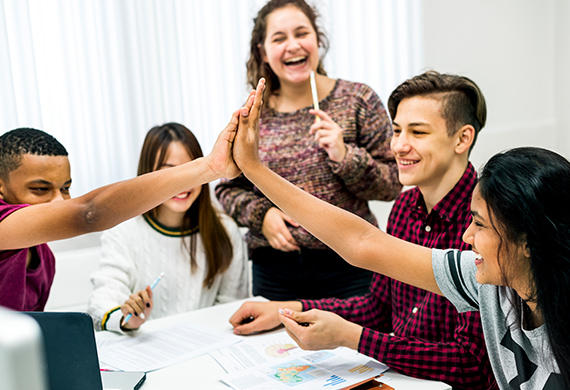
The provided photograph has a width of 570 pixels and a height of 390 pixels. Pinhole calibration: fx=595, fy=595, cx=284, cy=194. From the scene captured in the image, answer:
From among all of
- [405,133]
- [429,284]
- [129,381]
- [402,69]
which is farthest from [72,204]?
[402,69]

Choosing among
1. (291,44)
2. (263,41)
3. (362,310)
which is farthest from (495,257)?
(263,41)

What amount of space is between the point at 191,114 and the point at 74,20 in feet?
2.03

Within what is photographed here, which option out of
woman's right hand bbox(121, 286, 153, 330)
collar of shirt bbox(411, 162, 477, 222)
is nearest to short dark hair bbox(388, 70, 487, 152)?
collar of shirt bbox(411, 162, 477, 222)

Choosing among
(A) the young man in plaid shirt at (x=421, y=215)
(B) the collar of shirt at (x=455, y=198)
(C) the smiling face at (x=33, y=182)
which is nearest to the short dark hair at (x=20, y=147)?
(C) the smiling face at (x=33, y=182)

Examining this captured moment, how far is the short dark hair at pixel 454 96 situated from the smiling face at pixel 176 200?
840 millimetres

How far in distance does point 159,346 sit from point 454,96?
1.02 meters

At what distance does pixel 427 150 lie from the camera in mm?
1567

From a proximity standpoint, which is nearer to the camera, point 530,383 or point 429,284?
point 530,383

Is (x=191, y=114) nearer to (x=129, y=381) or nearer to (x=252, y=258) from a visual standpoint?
(x=252, y=258)

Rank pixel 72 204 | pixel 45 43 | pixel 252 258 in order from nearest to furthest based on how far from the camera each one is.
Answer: pixel 72 204 < pixel 252 258 < pixel 45 43

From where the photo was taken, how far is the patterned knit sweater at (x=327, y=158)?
2031 millimetres

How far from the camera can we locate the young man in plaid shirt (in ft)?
4.55

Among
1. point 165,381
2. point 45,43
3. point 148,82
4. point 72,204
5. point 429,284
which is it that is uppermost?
point 45,43

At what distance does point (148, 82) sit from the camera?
2.58 metres
